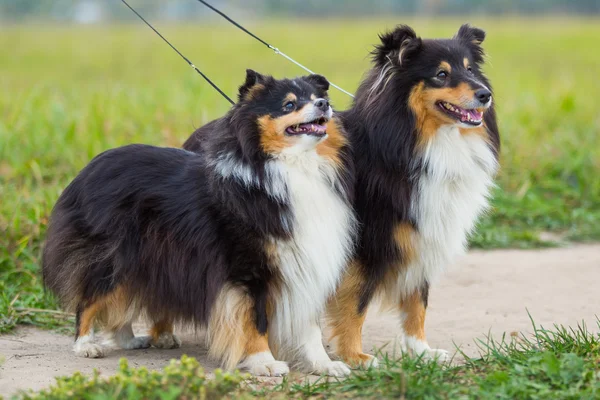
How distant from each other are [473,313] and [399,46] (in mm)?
2163

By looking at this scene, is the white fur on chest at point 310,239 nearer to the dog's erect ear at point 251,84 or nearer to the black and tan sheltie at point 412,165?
the black and tan sheltie at point 412,165

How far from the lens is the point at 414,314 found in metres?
4.88

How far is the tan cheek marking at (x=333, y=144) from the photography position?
4281 millimetres

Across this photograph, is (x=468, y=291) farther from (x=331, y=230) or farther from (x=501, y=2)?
(x=501, y=2)

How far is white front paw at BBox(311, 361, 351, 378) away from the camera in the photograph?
4.32 meters

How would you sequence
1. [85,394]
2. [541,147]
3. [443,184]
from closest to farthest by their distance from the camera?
[85,394], [443,184], [541,147]

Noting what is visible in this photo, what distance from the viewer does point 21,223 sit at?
6.46 meters

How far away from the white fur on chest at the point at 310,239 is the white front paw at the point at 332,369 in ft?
0.86

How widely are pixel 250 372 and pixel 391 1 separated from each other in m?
34.5

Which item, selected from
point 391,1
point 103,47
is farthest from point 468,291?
point 391,1

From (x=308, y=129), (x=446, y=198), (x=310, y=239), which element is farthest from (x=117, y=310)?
(x=446, y=198)

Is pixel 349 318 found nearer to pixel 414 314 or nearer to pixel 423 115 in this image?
pixel 414 314

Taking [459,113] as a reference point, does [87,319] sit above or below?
below

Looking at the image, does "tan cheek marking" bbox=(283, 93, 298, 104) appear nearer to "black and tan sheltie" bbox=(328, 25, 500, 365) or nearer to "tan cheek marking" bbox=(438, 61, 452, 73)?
"black and tan sheltie" bbox=(328, 25, 500, 365)
